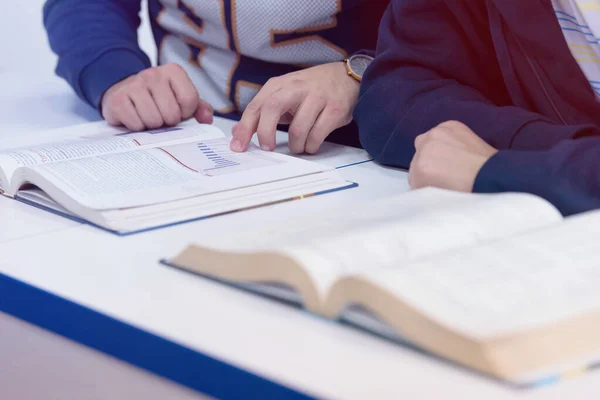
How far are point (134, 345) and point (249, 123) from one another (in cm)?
48

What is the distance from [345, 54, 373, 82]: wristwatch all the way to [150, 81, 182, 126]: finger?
245mm

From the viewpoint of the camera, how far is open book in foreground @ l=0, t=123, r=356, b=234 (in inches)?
28.2

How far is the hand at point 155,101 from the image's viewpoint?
1.09m

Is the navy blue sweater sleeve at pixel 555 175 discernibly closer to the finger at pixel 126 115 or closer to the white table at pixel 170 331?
the white table at pixel 170 331

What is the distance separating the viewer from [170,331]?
0.49 m

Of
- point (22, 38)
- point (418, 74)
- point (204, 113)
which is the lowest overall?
point (22, 38)

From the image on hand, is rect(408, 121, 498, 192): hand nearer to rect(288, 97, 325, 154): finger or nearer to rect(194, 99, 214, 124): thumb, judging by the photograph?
rect(288, 97, 325, 154): finger

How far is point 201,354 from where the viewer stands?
46 cm

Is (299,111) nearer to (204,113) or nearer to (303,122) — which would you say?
(303,122)

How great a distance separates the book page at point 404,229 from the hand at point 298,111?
35cm

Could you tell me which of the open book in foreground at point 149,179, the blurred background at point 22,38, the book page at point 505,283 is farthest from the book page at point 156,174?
the blurred background at point 22,38

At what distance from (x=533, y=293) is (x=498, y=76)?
55 centimetres

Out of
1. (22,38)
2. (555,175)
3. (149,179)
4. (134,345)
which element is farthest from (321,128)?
(22,38)

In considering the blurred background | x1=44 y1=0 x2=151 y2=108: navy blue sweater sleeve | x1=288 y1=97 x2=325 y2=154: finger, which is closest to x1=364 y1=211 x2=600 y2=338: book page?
x1=288 y1=97 x2=325 y2=154: finger
